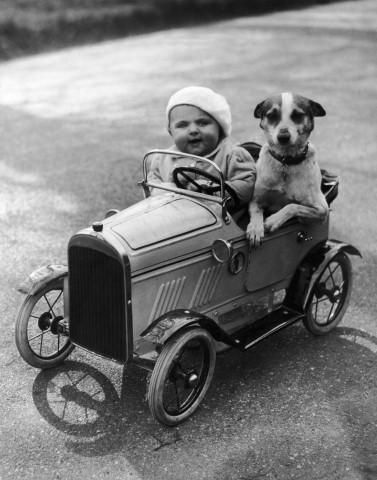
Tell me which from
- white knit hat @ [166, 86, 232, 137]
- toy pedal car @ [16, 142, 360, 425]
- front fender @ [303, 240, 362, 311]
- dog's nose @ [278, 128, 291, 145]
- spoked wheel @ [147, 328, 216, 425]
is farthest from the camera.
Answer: front fender @ [303, 240, 362, 311]

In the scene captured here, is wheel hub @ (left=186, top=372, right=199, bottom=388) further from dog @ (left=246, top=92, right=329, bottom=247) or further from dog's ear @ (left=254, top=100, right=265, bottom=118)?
dog's ear @ (left=254, top=100, right=265, bottom=118)

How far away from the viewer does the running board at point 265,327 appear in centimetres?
353

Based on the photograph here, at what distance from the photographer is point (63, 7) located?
14422 mm

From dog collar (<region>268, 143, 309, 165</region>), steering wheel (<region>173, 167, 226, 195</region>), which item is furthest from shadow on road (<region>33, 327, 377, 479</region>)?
dog collar (<region>268, 143, 309, 165</region>)

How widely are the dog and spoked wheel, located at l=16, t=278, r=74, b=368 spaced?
3.56ft

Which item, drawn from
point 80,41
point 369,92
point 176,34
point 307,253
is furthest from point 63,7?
point 307,253

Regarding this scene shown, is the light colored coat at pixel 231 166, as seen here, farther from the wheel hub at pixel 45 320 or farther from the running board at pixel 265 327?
the wheel hub at pixel 45 320

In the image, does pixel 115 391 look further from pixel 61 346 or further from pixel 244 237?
pixel 244 237

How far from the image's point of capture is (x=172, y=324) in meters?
3.14

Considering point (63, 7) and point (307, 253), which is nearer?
point (307, 253)

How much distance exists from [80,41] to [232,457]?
1169 centimetres

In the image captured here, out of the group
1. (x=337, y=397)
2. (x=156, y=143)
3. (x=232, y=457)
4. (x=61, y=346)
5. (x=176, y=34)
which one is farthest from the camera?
(x=176, y=34)

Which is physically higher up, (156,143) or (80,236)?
(80,236)

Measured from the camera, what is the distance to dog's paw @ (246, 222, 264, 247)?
3.49 meters
